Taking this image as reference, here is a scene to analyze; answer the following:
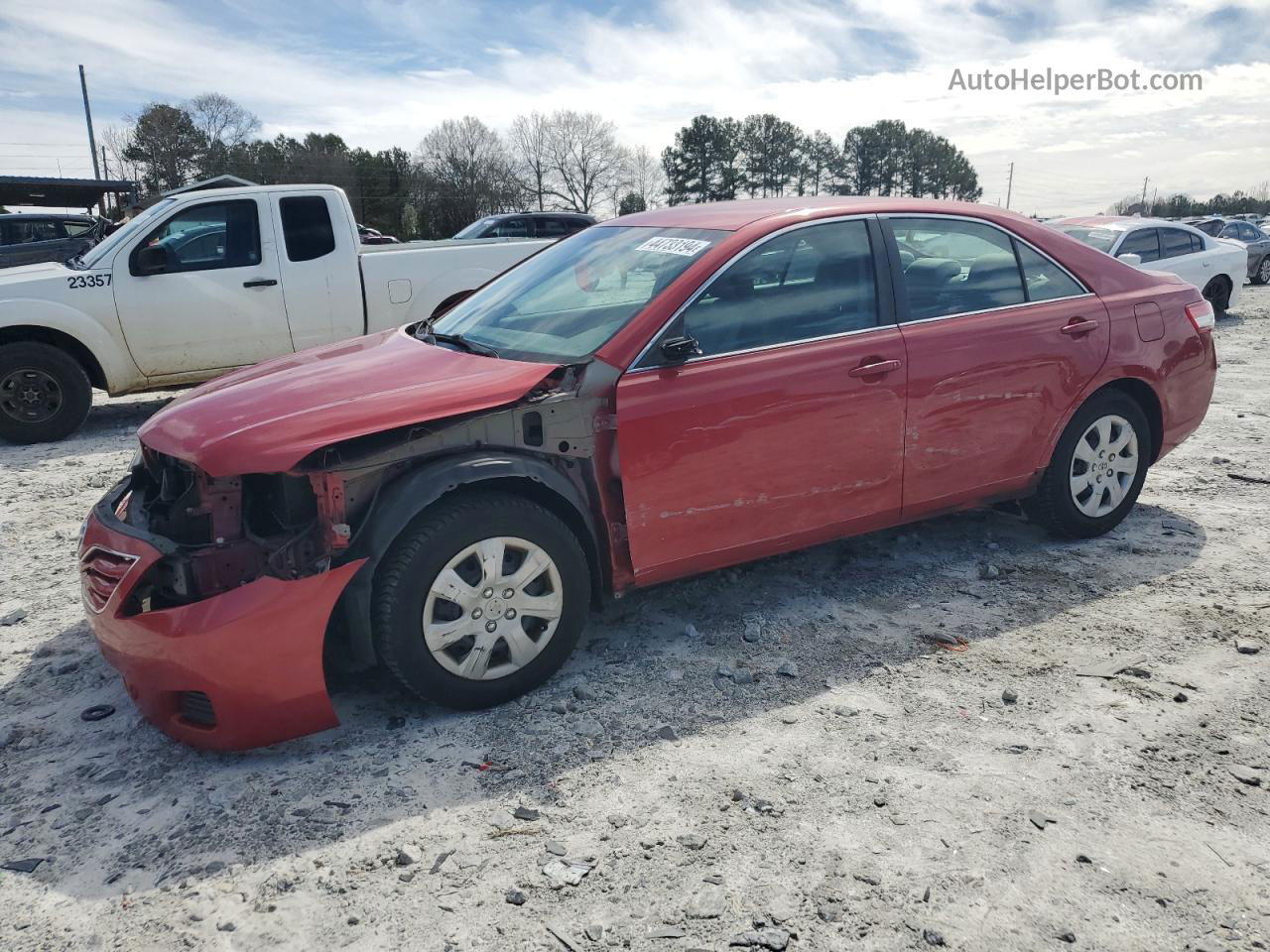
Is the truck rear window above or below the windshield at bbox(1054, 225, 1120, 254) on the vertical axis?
above

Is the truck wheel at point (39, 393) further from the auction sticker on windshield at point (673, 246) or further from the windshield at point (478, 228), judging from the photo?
the windshield at point (478, 228)

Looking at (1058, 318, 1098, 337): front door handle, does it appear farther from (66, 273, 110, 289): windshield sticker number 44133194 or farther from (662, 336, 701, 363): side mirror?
(66, 273, 110, 289): windshield sticker number 44133194

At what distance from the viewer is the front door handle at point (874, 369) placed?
383 cm

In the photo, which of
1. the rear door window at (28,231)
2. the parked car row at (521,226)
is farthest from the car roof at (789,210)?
the parked car row at (521,226)

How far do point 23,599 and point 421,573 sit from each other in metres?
Result: 2.57

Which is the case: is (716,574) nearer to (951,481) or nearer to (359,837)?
(951,481)

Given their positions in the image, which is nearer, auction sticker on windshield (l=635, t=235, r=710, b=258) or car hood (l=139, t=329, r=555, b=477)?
car hood (l=139, t=329, r=555, b=477)

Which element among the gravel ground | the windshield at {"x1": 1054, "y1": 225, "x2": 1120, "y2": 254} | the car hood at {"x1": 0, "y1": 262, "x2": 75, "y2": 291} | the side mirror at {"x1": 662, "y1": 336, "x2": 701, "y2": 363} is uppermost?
the car hood at {"x1": 0, "y1": 262, "x2": 75, "y2": 291}

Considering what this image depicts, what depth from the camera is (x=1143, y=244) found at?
12.3 metres

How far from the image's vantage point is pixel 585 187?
76375 millimetres

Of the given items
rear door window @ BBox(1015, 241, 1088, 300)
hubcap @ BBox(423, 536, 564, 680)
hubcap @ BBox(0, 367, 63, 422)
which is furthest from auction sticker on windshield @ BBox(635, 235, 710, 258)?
hubcap @ BBox(0, 367, 63, 422)

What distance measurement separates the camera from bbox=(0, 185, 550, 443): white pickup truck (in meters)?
7.52

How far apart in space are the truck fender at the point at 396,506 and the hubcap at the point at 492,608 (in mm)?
198

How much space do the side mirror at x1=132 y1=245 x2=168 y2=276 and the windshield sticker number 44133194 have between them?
23cm
